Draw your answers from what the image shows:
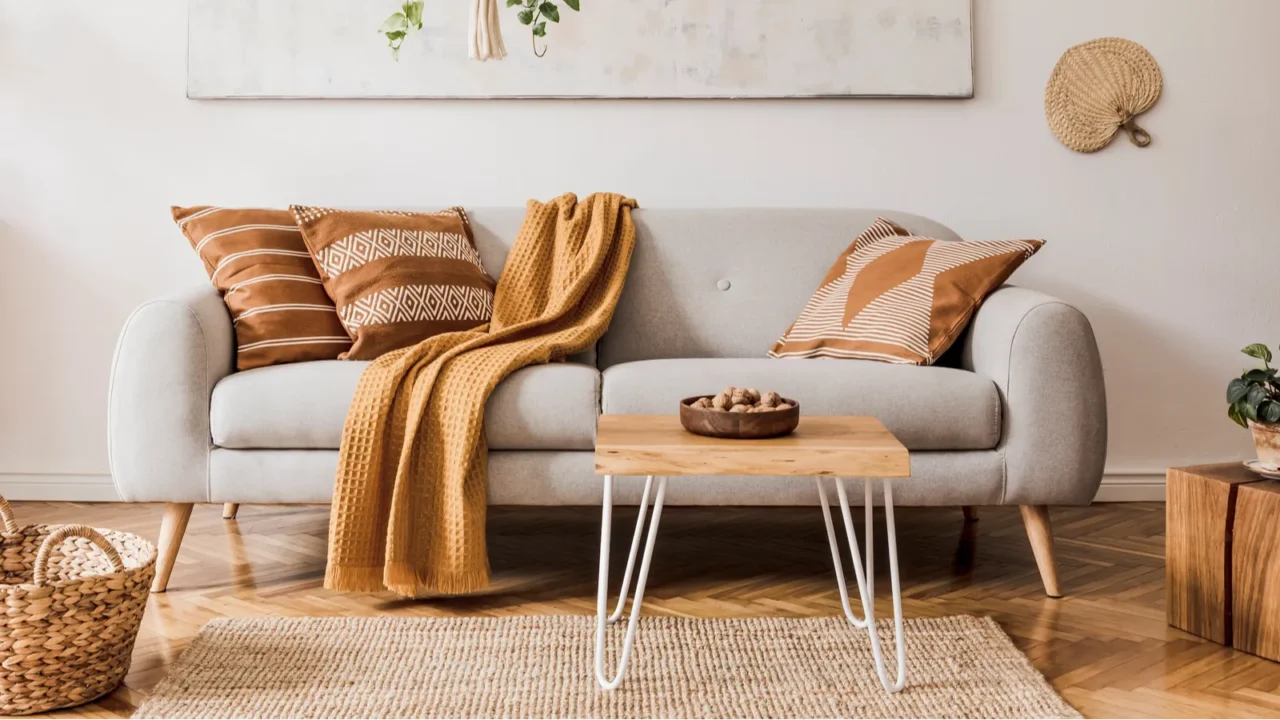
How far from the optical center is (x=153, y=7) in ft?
11.1

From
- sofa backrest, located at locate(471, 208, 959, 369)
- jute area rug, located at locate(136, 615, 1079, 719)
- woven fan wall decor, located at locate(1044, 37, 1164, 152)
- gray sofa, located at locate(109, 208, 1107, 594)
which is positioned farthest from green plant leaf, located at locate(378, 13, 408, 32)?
woven fan wall decor, located at locate(1044, 37, 1164, 152)

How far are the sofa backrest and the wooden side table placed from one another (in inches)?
43.2

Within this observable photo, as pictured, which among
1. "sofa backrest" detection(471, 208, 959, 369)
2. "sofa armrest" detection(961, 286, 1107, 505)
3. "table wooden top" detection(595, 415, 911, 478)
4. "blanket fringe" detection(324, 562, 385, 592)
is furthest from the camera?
"sofa backrest" detection(471, 208, 959, 369)

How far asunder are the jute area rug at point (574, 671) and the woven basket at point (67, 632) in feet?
0.37

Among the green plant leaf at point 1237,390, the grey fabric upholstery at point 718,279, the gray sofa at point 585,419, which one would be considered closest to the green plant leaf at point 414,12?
the grey fabric upholstery at point 718,279

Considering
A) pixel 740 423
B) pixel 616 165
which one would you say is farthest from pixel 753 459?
pixel 616 165

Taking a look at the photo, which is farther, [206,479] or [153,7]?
[153,7]

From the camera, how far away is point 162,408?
2.41 metres

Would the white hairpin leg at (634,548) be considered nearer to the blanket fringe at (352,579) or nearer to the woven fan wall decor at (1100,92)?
the blanket fringe at (352,579)

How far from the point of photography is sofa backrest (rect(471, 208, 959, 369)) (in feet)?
9.80

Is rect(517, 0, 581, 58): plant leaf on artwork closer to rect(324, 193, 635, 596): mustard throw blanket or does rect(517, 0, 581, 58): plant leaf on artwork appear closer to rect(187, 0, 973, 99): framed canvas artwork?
rect(187, 0, 973, 99): framed canvas artwork

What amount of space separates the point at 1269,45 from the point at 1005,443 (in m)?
1.89

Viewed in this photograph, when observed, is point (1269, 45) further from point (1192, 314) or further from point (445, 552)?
point (445, 552)

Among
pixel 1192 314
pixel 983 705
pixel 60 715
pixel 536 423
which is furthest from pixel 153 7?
pixel 1192 314
